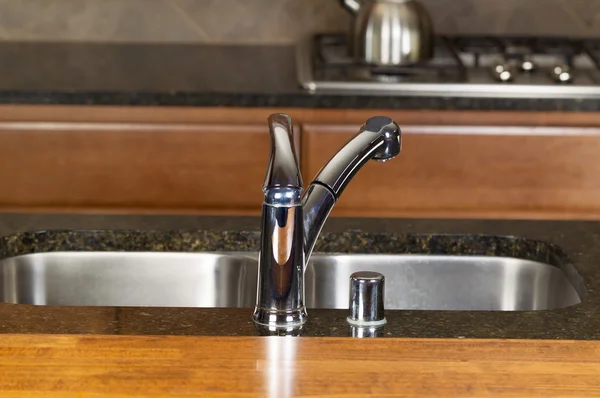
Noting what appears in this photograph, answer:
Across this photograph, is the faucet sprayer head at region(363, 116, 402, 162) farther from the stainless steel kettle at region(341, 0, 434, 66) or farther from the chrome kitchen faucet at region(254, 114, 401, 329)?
the stainless steel kettle at region(341, 0, 434, 66)

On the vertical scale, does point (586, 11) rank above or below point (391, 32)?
above

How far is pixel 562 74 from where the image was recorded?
→ 2342 mm

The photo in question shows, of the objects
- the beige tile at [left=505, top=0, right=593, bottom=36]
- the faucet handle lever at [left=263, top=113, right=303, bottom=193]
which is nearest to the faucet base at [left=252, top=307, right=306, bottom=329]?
the faucet handle lever at [left=263, top=113, right=303, bottom=193]

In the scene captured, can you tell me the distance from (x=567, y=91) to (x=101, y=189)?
3.45ft

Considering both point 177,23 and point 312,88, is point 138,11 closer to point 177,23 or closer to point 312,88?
point 177,23

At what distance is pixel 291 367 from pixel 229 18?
2089 millimetres

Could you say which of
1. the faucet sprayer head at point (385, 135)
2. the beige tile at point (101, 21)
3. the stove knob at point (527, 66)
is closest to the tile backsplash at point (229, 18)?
the beige tile at point (101, 21)

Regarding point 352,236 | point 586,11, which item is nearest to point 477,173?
point 586,11

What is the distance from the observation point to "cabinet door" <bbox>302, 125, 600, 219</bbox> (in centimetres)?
227

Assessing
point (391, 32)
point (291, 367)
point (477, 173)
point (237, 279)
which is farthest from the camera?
point (391, 32)

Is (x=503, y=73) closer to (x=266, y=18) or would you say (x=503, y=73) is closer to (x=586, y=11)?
(x=586, y=11)

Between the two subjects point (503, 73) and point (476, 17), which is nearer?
point (503, 73)

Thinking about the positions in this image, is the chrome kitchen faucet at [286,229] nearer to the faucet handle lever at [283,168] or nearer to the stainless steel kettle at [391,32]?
the faucet handle lever at [283,168]

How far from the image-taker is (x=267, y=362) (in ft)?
2.86
